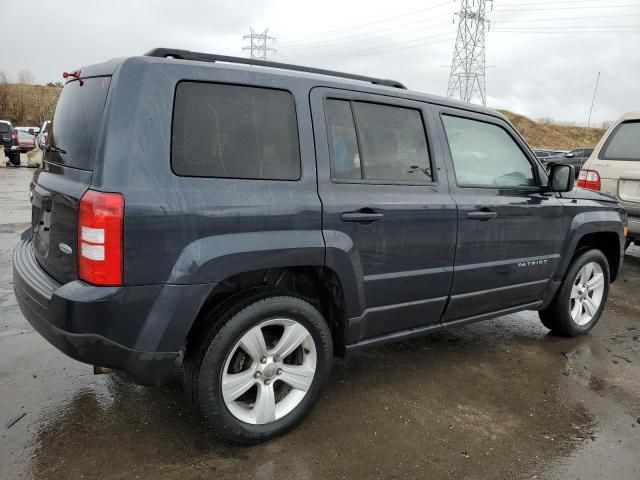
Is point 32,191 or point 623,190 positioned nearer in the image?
point 32,191

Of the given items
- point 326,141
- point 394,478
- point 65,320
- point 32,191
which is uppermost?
point 326,141

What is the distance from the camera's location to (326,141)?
280 centimetres

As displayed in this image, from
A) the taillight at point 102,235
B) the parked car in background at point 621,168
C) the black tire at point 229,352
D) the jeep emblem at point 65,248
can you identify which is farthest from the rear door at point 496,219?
the parked car in background at point 621,168

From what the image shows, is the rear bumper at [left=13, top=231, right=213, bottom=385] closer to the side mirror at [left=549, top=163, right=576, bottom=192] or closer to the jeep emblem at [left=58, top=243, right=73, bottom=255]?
the jeep emblem at [left=58, top=243, right=73, bottom=255]

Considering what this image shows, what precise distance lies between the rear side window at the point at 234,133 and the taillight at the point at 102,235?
33cm

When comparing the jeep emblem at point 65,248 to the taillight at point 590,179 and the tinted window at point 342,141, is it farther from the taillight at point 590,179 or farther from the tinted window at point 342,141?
the taillight at point 590,179

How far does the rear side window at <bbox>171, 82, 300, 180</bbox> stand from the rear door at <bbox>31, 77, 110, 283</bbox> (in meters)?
0.39

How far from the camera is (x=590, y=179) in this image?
6.78 m

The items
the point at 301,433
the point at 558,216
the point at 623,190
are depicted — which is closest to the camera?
the point at 301,433

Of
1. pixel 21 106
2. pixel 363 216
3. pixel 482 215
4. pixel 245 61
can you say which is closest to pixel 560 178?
pixel 482 215

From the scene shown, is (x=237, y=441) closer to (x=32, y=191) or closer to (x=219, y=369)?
(x=219, y=369)

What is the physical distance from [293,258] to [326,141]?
2.21ft

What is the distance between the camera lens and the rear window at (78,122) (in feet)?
7.89

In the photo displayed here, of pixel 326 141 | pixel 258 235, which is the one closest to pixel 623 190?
pixel 326 141
